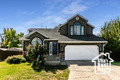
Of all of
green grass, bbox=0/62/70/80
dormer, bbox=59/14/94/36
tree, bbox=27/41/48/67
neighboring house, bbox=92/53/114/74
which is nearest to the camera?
green grass, bbox=0/62/70/80

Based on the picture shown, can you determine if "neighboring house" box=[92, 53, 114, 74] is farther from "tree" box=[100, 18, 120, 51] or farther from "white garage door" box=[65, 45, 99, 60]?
"tree" box=[100, 18, 120, 51]

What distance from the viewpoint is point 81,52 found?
14578 mm

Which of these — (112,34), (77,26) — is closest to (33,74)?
(77,26)

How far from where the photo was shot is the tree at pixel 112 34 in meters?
16.3

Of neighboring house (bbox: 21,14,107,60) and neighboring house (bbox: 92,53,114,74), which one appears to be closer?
neighboring house (bbox: 92,53,114,74)

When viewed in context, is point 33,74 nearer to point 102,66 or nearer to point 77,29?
point 102,66

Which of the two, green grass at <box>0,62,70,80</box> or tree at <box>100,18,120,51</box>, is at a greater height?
tree at <box>100,18,120,51</box>

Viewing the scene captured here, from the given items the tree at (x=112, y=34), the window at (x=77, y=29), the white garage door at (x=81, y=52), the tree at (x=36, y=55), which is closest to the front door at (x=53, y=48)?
the white garage door at (x=81, y=52)

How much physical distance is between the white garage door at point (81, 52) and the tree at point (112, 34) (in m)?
4.32

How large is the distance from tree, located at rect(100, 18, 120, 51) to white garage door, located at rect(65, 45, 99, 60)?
14.2 ft

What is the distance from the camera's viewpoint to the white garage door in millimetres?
14523

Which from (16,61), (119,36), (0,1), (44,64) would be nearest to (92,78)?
(44,64)

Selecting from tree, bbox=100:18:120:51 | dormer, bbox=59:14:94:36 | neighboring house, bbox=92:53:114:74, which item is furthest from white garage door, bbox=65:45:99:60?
tree, bbox=100:18:120:51

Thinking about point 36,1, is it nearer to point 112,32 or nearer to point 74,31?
point 74,31
